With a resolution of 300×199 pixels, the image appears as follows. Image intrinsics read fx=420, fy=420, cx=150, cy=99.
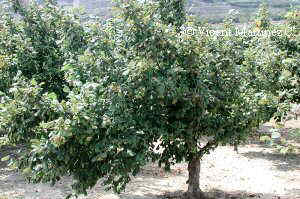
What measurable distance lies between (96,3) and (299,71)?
30.9 meters

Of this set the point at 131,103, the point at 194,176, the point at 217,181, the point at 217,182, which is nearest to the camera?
the point at 131,103

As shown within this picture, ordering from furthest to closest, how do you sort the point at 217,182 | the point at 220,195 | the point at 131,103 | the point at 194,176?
the point at 217,182
the point at 220,195
the point at 194,176
the point at 131,103

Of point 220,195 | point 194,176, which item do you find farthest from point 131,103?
point 220,195

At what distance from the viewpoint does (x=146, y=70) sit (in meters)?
6.98

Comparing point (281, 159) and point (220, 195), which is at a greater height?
point (281, 159)

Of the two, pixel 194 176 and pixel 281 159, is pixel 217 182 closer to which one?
pixel 194 176

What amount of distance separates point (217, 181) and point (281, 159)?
3.26 metres

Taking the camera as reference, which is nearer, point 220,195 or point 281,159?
point 220,195

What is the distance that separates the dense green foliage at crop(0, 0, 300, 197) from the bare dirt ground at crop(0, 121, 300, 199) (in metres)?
1.73

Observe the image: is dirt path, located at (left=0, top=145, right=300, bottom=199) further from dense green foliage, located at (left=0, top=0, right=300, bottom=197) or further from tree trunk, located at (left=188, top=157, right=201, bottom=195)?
dense green foliage, located at (left=0, top=0, right=300, bottom=197)

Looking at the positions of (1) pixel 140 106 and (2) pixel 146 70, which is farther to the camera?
(1) pixel 140 106

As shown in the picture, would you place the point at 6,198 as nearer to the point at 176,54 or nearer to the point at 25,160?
the point at 25,160

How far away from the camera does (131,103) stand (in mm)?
7414

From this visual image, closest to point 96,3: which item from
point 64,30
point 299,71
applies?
point 64,30
